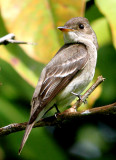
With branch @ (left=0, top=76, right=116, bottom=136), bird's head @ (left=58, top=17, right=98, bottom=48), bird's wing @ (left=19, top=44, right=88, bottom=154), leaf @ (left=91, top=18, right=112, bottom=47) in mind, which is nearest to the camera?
branch @ (left=0, top=76, right=116, bottom=136)

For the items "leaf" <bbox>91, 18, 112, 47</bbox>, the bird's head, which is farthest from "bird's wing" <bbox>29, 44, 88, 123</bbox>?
"leaf" <bbox>91, 18, 112, 47</bbox>

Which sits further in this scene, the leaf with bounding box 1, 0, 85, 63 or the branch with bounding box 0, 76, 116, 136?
the leaf with bounding box 1, 0, 85, 63

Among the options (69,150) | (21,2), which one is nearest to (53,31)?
(21,2)

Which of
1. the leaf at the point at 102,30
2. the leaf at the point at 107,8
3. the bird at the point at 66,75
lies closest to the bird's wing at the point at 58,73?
the bird at the point at 66,75

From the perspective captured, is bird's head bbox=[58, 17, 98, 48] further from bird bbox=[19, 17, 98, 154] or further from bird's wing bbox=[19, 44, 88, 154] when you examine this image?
bird's wing bbox=[19, 44, 88, 154]

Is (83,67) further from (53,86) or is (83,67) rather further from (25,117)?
(25,117)

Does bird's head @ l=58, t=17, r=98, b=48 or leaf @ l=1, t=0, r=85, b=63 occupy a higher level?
leaf @ l=1, t=0, r=85, b=63

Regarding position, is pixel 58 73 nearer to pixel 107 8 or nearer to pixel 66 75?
pixel 66 75
